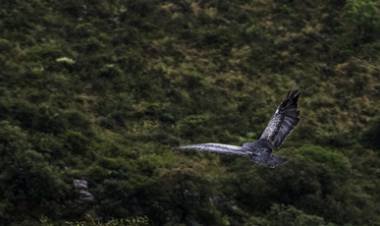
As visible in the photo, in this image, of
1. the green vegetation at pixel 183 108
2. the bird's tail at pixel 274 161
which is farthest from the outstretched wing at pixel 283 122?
the green vegetation at pixel 183 108

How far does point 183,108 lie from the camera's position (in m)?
30.3

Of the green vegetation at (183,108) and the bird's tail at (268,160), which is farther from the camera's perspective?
the green vegetation at (183,108)

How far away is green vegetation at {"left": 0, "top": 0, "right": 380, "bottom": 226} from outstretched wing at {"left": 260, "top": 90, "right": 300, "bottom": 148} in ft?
18.3

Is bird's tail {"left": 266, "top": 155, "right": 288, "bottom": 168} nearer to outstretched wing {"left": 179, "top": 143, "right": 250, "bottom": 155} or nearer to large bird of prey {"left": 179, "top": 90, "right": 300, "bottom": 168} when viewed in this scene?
large bird of prey {"left": 179, "top": 90, "right": 300, "bottom": 168}

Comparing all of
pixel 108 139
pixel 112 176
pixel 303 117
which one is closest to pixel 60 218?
pixel 112 176

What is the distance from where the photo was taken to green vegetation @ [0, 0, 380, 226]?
2214 centimetres

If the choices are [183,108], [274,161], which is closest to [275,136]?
[274,161]

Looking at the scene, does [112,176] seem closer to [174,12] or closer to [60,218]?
[60,218]

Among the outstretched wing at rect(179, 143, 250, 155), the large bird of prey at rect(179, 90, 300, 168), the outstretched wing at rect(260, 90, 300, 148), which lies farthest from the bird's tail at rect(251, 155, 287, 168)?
the outstretched wing at rect(179, 143, 250, 155)

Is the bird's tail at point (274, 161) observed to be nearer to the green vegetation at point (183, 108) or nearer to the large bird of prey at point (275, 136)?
the large bird of prey at point (275, 136)

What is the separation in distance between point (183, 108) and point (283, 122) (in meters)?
13.9

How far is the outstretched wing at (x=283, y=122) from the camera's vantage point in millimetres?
16422

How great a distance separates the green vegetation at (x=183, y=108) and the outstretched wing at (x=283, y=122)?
5.58m

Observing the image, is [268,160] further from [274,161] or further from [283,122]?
[283,122]
